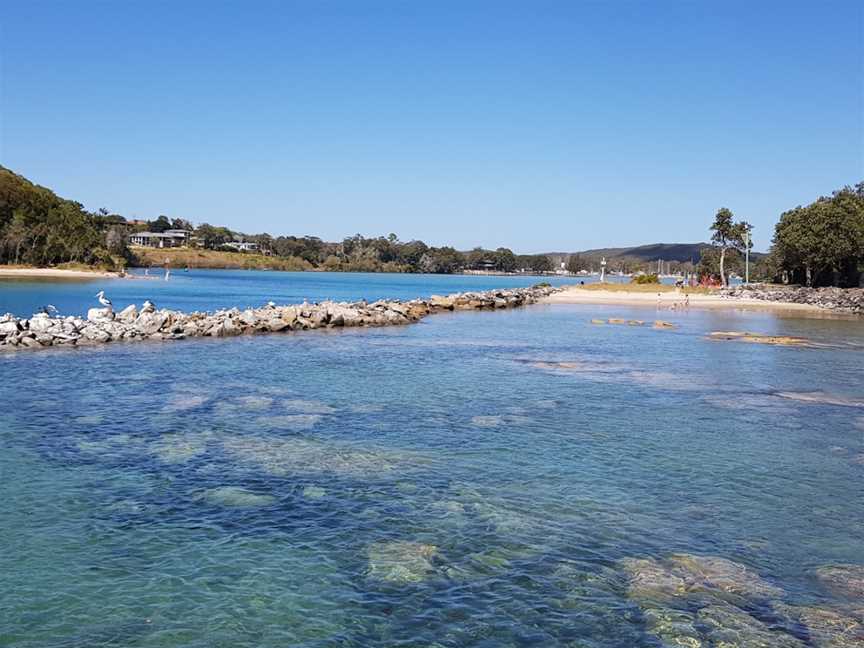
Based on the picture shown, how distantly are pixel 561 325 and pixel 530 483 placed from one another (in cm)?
3803

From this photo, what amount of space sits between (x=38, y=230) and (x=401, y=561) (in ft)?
465

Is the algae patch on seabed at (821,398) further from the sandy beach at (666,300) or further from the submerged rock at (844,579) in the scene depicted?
the sandy beach at (666,300)

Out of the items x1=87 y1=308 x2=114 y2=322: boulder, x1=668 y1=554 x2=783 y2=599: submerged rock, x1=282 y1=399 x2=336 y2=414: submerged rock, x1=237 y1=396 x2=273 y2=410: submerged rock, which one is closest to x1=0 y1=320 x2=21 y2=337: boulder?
x1=87 y1=308 x2=114 y2=322: boulder

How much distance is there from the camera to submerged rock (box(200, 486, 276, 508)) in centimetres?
1089

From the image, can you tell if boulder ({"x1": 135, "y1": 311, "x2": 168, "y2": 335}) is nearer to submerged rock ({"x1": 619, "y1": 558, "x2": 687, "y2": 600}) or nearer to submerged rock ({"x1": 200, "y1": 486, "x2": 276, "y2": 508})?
submerged rock ({"x1": 200, "y1": 486, "x2": 276, "y2": 508})

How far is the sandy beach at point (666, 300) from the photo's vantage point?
7223 cm

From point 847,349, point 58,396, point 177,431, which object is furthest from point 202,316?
point 847,349

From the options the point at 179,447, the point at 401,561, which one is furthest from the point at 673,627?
the point at 179,447

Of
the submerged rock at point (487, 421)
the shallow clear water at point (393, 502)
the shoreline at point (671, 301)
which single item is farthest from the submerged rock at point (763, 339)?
the shoreline at point (671, 301)

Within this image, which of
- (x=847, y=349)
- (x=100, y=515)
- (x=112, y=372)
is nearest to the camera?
(x=100, y=515)

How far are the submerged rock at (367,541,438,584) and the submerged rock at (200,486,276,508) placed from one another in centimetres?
249

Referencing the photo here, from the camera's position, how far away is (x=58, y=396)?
1869 centimetres

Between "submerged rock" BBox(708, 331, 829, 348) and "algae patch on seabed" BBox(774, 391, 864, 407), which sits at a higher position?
"submerged rock" BBox(708, 331, 829, 348)

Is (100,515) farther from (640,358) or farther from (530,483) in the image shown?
(640,358)
